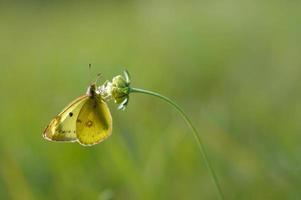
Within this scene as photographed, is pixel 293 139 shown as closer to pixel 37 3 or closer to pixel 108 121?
pixel 108 121

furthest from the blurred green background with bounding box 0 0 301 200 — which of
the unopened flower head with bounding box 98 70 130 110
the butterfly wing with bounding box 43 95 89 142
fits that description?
the unopened flower head with bounding box 98 70 130 110

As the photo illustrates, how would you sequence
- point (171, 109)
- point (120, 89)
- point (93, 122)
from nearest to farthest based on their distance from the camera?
point (120, 89)
point (93, 122)
point (171, 109)

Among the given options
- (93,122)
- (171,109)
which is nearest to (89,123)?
(93,122)

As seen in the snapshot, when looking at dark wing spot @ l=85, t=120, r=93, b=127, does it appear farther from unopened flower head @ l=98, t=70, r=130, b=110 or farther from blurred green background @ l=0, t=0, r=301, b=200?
blurred green background @ l=0, t=0, r=301, b=200

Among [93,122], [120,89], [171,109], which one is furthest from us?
[171,109]

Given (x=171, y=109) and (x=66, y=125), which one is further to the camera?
(x=171, y=109)

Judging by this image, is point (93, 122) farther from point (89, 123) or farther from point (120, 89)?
point (120, 89)

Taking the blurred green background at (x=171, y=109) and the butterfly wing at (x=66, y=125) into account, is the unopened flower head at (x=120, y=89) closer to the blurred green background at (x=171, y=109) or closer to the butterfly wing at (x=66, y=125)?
the butterfly wing at (x=66, y=125)

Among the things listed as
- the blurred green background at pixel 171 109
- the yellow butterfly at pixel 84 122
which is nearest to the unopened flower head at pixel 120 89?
the yellow butterfly at pixel 84 122
